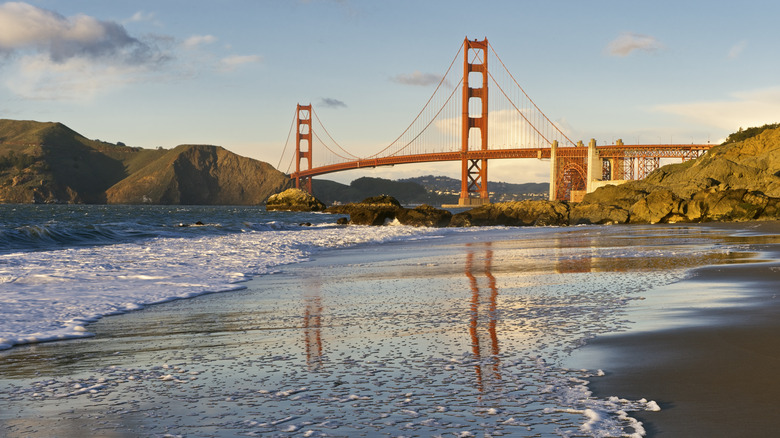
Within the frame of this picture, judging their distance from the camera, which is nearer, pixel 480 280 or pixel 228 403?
pixel 228 403

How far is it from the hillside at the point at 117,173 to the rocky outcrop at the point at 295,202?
7306 cm

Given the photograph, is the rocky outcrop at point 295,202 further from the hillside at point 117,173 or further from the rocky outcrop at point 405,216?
the hillside at point 117,173

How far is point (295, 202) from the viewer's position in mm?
68000

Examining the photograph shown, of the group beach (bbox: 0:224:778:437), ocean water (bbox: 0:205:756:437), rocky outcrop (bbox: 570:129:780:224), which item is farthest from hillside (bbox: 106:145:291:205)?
beach (bbox: 0:224:778:437)

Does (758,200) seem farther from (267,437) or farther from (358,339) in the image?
(267,437)

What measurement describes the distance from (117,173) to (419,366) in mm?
160337

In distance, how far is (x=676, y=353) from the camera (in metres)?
3.98

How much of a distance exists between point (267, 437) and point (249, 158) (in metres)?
152

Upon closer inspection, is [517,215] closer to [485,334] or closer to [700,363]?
[485,334]

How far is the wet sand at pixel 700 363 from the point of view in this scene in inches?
107

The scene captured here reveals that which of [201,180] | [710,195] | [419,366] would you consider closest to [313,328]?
[419,366]

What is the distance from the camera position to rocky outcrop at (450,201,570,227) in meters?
35.1

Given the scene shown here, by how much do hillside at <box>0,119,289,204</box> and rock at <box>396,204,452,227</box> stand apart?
10901 cm

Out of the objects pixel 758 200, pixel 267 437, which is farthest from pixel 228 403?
pixel 758 200
